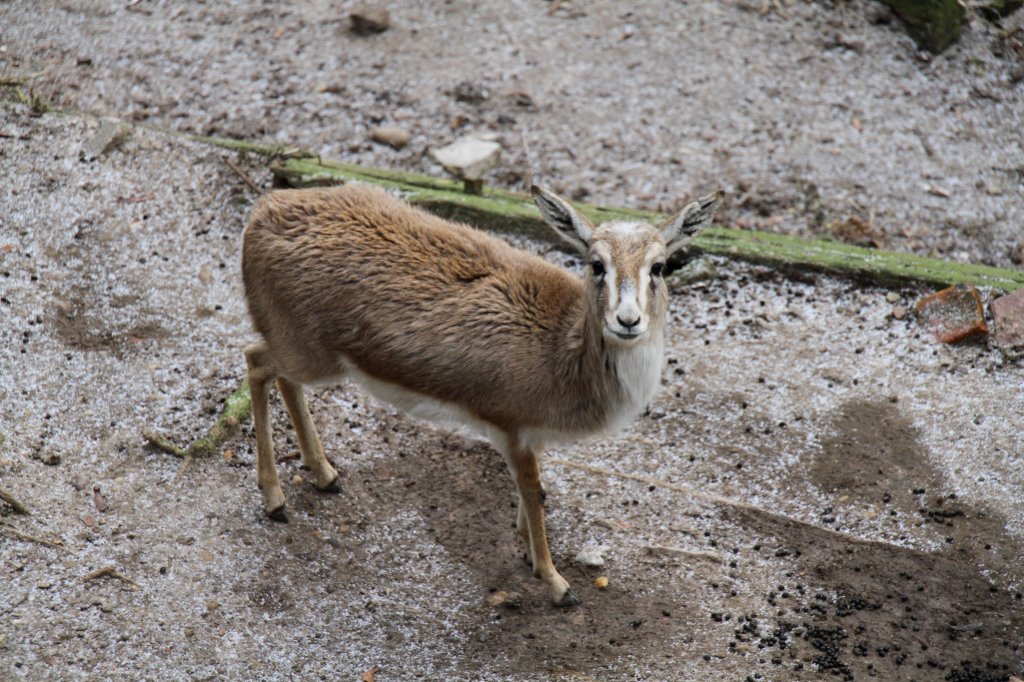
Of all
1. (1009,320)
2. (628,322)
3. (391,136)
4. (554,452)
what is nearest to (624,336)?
(628,322)

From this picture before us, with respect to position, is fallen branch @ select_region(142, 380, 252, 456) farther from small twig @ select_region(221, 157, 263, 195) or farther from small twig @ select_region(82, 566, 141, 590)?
small twig @ select_region(221, 157, 263, 195)

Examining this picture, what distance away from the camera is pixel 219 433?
19.4 feet

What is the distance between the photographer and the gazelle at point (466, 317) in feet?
16.3

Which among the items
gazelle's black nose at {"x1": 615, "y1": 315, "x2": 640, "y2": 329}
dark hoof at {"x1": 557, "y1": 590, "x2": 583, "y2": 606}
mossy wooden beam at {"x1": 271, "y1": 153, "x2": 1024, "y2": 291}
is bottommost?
dark hoof at {"x1": 557, "y1": 590, "x2": 583, "y2": 606}

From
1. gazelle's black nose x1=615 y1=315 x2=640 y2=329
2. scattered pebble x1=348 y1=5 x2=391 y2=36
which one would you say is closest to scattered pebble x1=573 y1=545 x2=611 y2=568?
gazelle's black nose x1=615 y1=315 x2=640 y2=329

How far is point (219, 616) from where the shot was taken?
501cm

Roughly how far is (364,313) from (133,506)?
1.62m

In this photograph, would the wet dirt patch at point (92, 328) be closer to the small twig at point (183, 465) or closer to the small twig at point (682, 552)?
the small twig at point (183, 465)

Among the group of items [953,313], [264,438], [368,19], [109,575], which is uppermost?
[368,19]

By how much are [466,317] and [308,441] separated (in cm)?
128

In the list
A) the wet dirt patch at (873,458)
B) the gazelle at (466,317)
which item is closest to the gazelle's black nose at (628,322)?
the gazelle at (466,317)

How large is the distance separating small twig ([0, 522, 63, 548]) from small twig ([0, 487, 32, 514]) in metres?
0.10

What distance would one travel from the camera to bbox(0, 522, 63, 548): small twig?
515cm

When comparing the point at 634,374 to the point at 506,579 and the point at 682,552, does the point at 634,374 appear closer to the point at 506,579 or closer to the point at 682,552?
the point at 682,552
